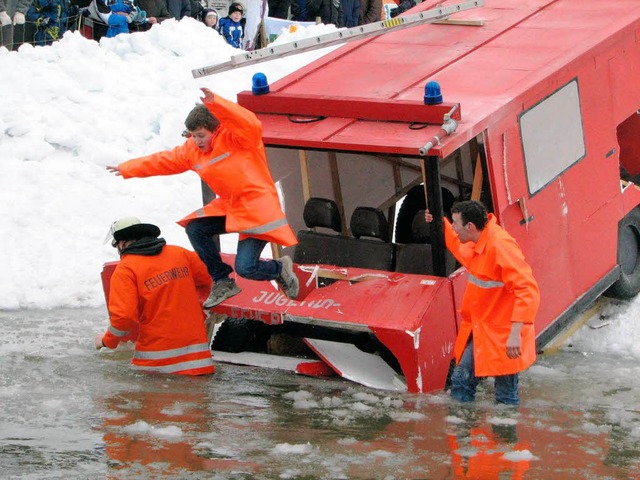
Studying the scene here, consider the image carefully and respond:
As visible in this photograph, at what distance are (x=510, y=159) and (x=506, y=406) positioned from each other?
1670mm

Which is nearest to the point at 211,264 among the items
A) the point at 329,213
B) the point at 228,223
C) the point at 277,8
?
the point at 228,223

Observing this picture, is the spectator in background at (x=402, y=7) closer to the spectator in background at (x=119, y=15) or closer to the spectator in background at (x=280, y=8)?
the spectator in background at (x=280, y=8)

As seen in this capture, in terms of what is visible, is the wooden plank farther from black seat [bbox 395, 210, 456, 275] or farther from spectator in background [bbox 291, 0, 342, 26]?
spectator in background [bbox 291, 0, 342, 26]

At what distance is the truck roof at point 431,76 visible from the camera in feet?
28.7

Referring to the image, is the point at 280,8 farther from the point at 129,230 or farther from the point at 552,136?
the point at 129,230

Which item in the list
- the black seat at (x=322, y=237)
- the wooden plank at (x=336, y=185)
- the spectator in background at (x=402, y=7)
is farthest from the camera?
the spectator in background at (x=402, y=7)

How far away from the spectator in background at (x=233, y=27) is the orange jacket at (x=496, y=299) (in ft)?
32.9

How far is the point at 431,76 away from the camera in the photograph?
9.59 meters

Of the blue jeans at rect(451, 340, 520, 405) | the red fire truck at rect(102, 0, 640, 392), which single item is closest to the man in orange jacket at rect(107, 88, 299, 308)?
the red fire truck at rect(102, 0, 640, 392)

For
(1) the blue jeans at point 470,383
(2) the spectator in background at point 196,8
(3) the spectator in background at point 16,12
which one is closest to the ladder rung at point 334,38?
(1) the blue jeans at point 470,383

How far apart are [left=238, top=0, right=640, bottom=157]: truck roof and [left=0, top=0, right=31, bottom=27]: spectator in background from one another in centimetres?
647

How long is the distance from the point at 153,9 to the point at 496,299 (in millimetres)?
10187

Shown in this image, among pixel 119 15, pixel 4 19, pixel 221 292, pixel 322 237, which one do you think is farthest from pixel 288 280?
pixel 119 15

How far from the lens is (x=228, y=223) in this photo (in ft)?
28.3
